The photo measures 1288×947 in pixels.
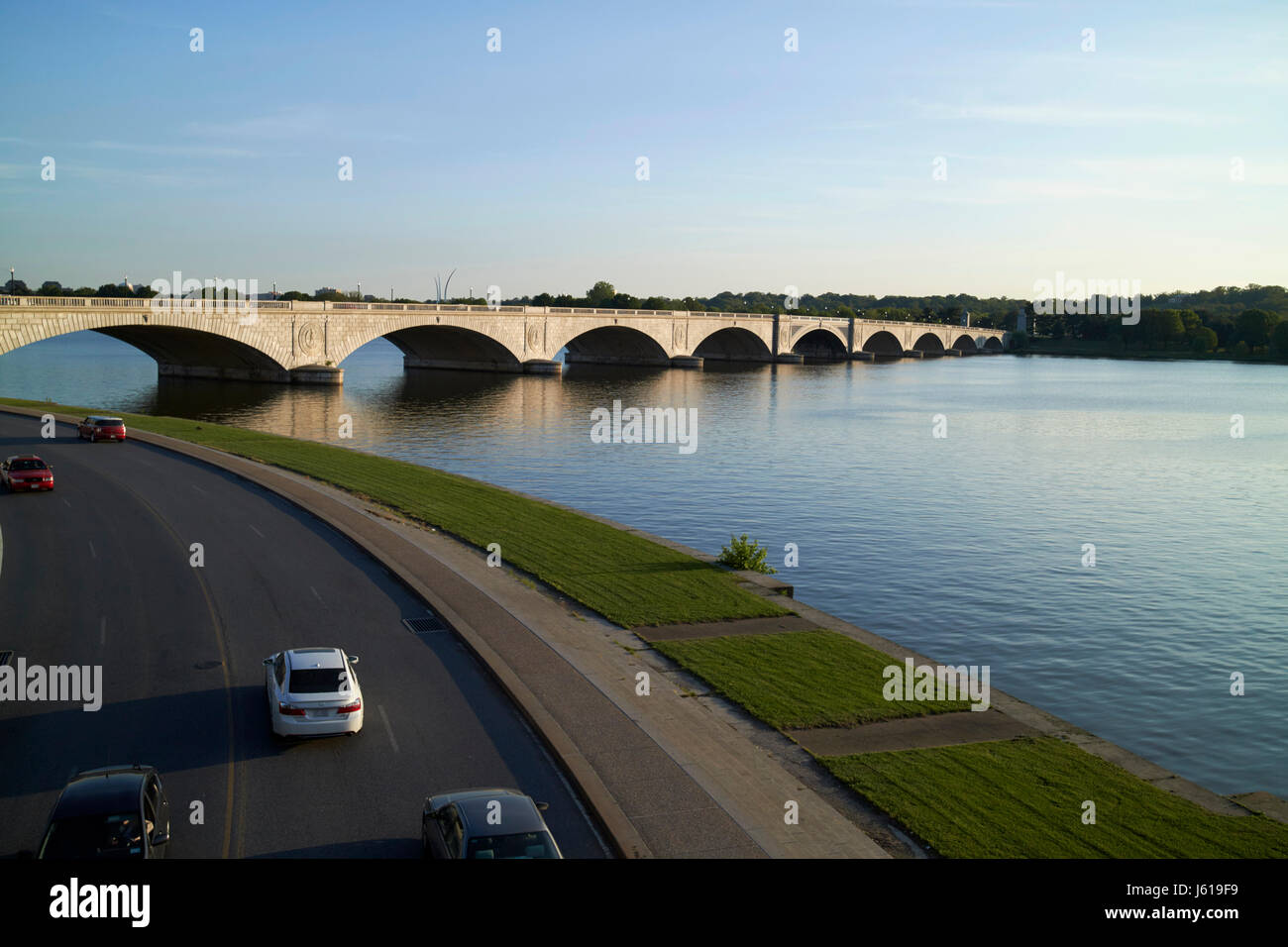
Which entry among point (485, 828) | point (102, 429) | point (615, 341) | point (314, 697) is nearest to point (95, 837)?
point (485, 828)

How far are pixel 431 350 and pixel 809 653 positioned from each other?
115471mm

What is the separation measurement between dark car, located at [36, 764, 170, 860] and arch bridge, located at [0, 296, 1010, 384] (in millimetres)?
63282

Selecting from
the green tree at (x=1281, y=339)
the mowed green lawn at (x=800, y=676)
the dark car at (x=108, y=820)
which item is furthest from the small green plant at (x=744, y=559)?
the green tree at (x=1281, y=339)

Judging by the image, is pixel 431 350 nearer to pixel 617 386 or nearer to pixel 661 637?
pixel 617 386

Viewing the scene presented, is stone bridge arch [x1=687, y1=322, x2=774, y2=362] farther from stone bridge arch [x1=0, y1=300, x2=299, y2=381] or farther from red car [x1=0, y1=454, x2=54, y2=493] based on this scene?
red car [x1=0, y1=454, x2=54, y2=493]

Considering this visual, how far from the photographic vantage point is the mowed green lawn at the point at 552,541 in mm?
25344

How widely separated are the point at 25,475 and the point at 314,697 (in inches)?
1116

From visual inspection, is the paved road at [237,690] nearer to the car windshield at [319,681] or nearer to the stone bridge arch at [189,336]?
the car windshield at [319,681]

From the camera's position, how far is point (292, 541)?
30.7 metres

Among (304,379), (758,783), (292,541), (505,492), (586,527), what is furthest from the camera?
(304,379)

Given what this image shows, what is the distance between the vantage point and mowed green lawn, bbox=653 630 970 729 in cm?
1842

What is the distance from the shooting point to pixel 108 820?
11.7 meters
